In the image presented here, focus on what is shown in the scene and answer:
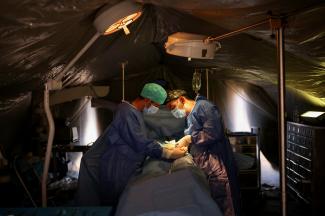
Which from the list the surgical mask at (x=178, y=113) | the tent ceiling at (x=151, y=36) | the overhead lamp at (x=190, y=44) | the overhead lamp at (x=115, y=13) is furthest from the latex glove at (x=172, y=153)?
the overhead lamp at (x=115, y=13)

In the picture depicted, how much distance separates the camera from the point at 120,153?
9.39ft

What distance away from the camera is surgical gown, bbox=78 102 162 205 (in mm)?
2739

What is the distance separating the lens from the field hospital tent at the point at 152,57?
1662 millimetres

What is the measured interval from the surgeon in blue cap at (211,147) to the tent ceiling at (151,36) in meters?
0.66

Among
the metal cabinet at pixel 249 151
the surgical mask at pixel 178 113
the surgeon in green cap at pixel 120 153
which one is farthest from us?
the metal cabinet at pixel 249 151

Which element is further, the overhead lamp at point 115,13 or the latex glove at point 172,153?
the latex glove at point 172,153

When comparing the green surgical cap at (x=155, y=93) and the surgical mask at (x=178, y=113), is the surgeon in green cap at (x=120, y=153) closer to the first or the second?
the green surgical cap at (x=155, y=93)

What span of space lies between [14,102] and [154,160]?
5.91ft

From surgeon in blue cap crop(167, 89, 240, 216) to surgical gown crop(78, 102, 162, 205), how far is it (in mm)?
400

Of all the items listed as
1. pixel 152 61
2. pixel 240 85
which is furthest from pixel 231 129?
pixel 152 61

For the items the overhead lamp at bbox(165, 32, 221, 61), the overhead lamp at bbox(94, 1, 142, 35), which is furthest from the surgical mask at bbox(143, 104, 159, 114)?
the overhead lamp at bbox(94, 1, 142, 35)

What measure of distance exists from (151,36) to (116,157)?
1.12 m

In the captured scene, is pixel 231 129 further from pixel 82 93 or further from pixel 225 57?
pixel 82 93

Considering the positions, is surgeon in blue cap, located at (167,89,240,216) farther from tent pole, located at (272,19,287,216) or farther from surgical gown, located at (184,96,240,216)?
tent pole, located at (272,19,287,216)
